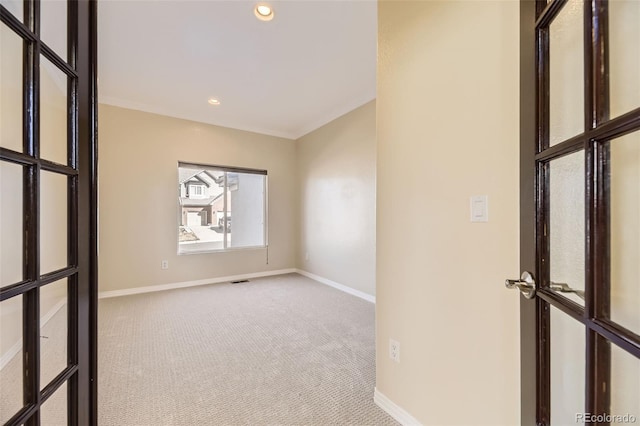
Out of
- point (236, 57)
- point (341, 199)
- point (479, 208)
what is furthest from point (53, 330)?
point (341, 199)

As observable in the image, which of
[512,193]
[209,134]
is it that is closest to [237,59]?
[209,134]

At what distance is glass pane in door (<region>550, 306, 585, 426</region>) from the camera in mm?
655

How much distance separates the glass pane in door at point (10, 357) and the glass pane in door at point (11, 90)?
381mm

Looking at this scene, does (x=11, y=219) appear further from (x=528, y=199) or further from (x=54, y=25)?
(x=528, y=199)

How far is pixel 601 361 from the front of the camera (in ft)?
1.82

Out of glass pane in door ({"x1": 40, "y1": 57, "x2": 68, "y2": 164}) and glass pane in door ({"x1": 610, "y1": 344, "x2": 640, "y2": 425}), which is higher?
glass pane in door ({"x1": 40, "y1": 57, "x2": 68, "y2": 164})

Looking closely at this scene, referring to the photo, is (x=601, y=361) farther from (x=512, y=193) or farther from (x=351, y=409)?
(x=351, y=409)

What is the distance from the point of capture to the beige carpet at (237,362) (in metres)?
1.52

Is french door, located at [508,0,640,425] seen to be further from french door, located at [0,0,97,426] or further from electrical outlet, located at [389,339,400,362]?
french door, located at [0,0,97,426]

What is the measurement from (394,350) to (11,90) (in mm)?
1774

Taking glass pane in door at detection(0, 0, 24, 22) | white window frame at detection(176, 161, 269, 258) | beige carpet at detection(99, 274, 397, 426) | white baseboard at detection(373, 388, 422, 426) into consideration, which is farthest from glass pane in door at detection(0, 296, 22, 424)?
white window frame at detection(176, 161, 269, 258)

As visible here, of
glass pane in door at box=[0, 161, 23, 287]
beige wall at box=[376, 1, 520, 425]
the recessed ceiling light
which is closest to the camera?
glass pane in door at box=[0, 161, 23, 287]

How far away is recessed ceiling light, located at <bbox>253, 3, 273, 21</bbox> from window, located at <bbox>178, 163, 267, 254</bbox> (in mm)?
2676

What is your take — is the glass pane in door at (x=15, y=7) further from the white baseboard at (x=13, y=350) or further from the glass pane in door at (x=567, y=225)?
the glass pane in door at (x=567, y=225)
